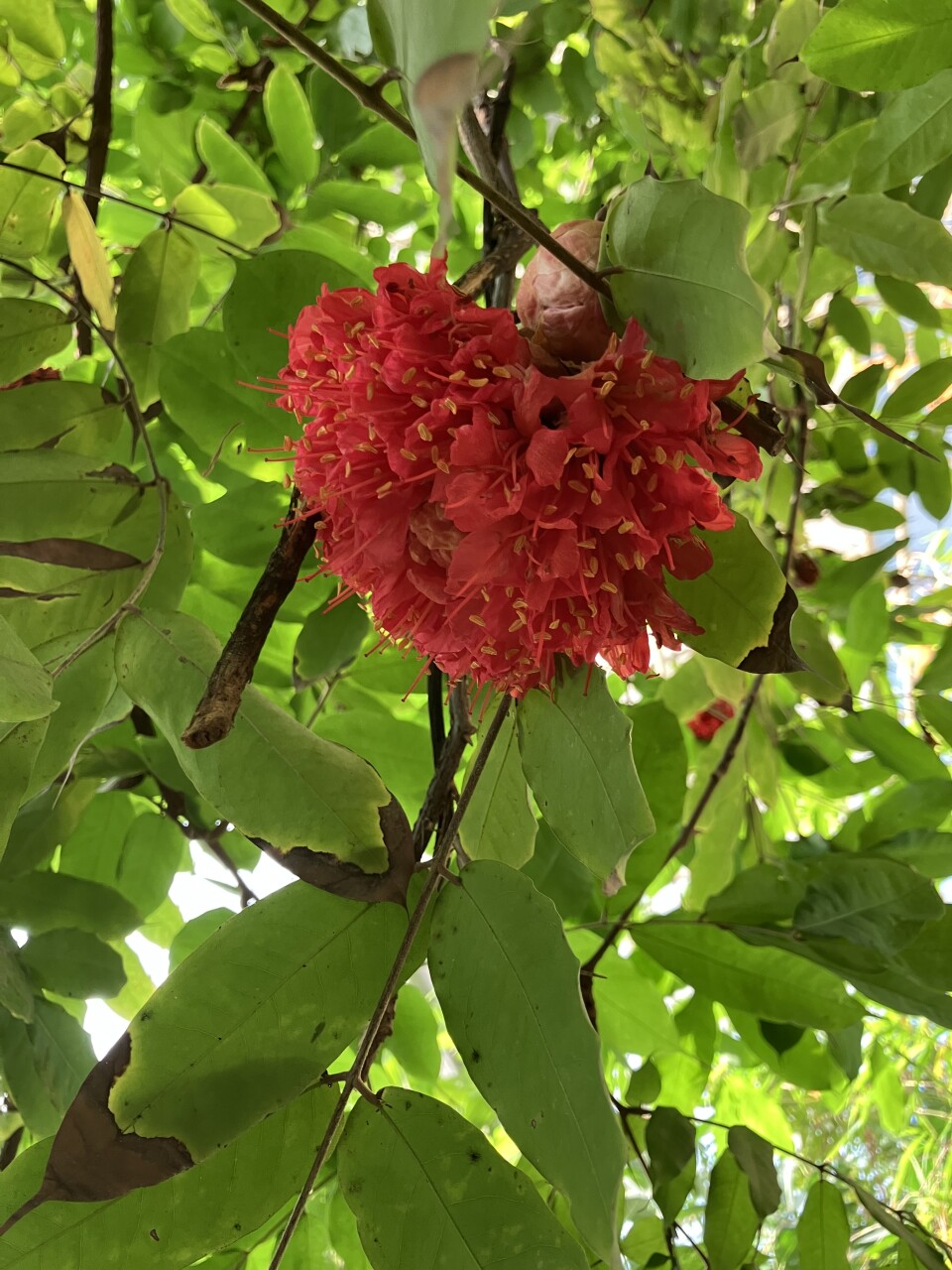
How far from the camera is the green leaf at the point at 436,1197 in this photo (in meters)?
0.27

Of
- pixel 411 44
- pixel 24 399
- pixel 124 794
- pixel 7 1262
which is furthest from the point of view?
pixel 124 794

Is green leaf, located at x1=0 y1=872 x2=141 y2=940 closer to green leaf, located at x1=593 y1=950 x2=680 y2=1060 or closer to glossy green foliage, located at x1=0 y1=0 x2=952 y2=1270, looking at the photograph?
glossy green foliage, located at x1=0 y1=0 x2=952 y2=1270

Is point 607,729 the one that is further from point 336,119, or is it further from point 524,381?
point 336,119

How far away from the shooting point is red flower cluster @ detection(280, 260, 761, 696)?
28 cm

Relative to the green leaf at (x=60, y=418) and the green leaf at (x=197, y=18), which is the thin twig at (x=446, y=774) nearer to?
the green leaf at (x=60, y=418)

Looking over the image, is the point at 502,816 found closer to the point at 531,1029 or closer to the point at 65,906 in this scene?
A: the point at 531,1029

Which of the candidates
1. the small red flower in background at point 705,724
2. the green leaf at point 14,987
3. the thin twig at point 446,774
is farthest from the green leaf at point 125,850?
the small red flower in background at point 705,724

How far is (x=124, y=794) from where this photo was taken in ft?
1.79

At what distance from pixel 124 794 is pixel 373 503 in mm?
309

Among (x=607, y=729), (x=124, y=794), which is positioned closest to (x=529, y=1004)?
(x=607, y=729)

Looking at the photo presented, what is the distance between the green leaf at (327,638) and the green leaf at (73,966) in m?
0.17

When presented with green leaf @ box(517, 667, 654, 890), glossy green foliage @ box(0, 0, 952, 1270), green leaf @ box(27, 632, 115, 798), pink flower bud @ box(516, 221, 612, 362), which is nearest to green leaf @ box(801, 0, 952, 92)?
glossy green foliage @ box(0, 0, 952, 1270)

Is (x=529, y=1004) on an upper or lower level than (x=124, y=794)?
lower

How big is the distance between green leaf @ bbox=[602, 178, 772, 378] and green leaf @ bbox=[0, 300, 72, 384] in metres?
0.28
